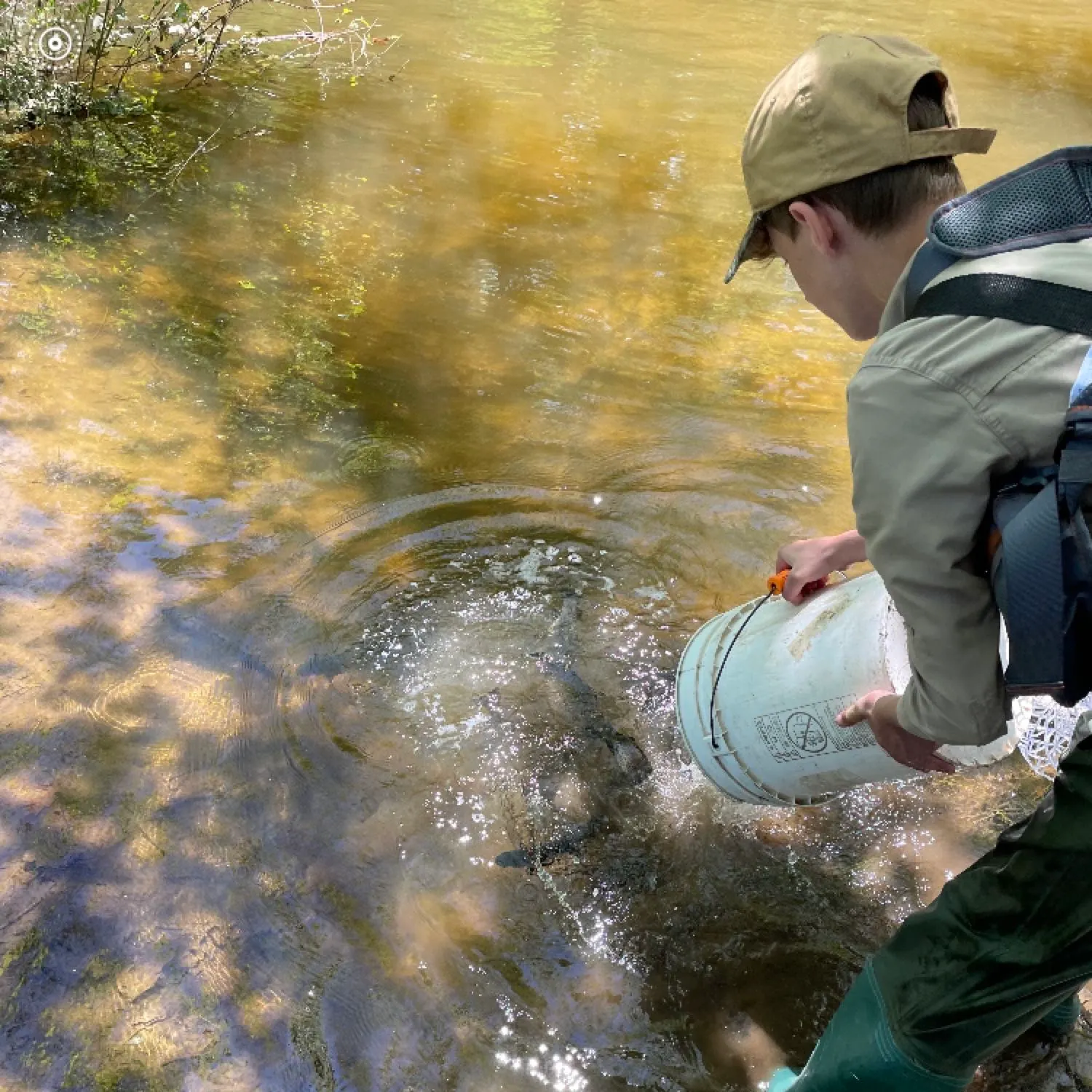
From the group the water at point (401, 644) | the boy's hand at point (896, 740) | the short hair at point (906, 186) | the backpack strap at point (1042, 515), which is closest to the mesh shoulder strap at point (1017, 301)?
the backpack strap at point (1042, 515)

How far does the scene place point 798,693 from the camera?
227cm

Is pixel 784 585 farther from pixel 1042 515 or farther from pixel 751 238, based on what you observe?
pixel 1042 515

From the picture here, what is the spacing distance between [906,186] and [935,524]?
2.24 ft

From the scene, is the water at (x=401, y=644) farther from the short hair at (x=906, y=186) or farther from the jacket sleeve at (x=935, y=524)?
the short hair at (x=906, y=186)

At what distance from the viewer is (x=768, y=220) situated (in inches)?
74.9

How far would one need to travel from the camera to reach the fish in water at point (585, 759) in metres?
2.70

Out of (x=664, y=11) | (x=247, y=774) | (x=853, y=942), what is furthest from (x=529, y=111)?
(x=853, y=942)

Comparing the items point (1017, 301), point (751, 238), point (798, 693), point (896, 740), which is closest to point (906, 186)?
point (751, 238)

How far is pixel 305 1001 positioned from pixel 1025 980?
1.57 m

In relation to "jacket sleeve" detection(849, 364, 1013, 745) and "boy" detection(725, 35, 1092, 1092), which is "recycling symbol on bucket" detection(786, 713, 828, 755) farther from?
"jacket sleeve" detection(849, 364, 1013, 745)

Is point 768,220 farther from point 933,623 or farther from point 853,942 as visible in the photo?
point 853,942

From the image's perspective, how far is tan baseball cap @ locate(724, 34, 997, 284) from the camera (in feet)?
5.52

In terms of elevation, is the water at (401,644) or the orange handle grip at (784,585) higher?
the orange handle grip at (784,585)

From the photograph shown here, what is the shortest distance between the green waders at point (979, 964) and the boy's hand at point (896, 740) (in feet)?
0.67
